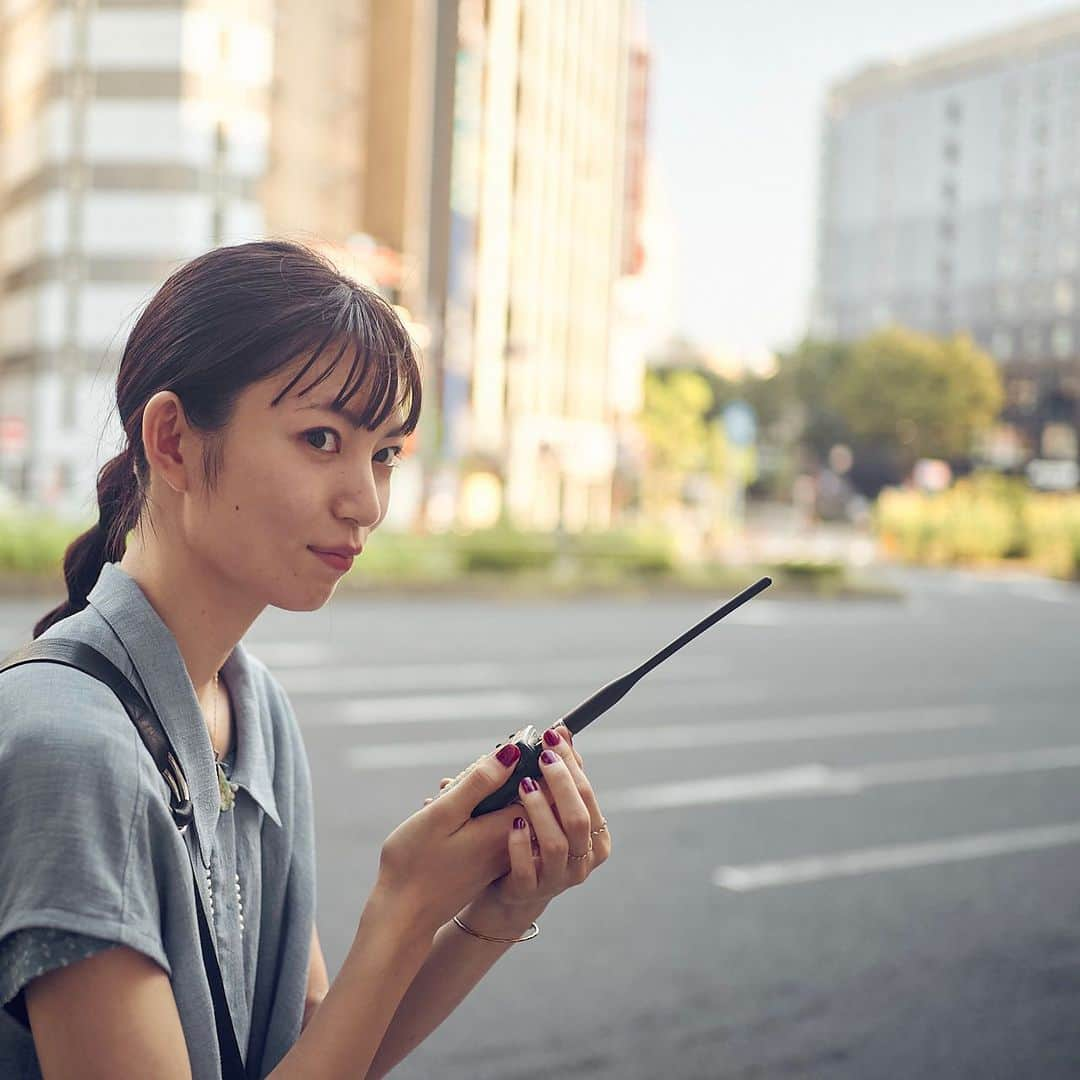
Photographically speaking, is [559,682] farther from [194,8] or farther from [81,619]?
[194,8]

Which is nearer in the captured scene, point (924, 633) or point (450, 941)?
point (450, 941)

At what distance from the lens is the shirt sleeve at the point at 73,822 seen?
3.87ft

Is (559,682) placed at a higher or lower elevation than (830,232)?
lower

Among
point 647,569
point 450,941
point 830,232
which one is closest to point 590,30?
point 830,232

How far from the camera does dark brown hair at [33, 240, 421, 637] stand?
4.56 ft

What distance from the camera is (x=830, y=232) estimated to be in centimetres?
9881

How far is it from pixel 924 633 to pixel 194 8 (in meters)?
31.0

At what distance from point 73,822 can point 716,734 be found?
897 cm

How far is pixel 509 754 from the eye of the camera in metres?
1.37

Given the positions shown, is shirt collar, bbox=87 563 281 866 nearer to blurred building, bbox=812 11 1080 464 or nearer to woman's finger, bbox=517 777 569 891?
woman's finger, bbox=517 777 569 891

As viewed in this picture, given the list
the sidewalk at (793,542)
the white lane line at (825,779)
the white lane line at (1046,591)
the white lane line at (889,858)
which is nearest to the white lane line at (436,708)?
the white lane line at (825,779)

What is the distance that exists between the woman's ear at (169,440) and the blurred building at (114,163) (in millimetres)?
40684

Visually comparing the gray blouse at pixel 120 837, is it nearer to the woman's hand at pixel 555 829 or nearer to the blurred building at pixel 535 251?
the woman's hand at pixel 555 829

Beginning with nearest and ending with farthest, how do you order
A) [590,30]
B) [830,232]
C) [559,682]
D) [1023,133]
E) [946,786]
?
[946,786]
[559,682]
[590,30]
[1023,133]
[830,232]
